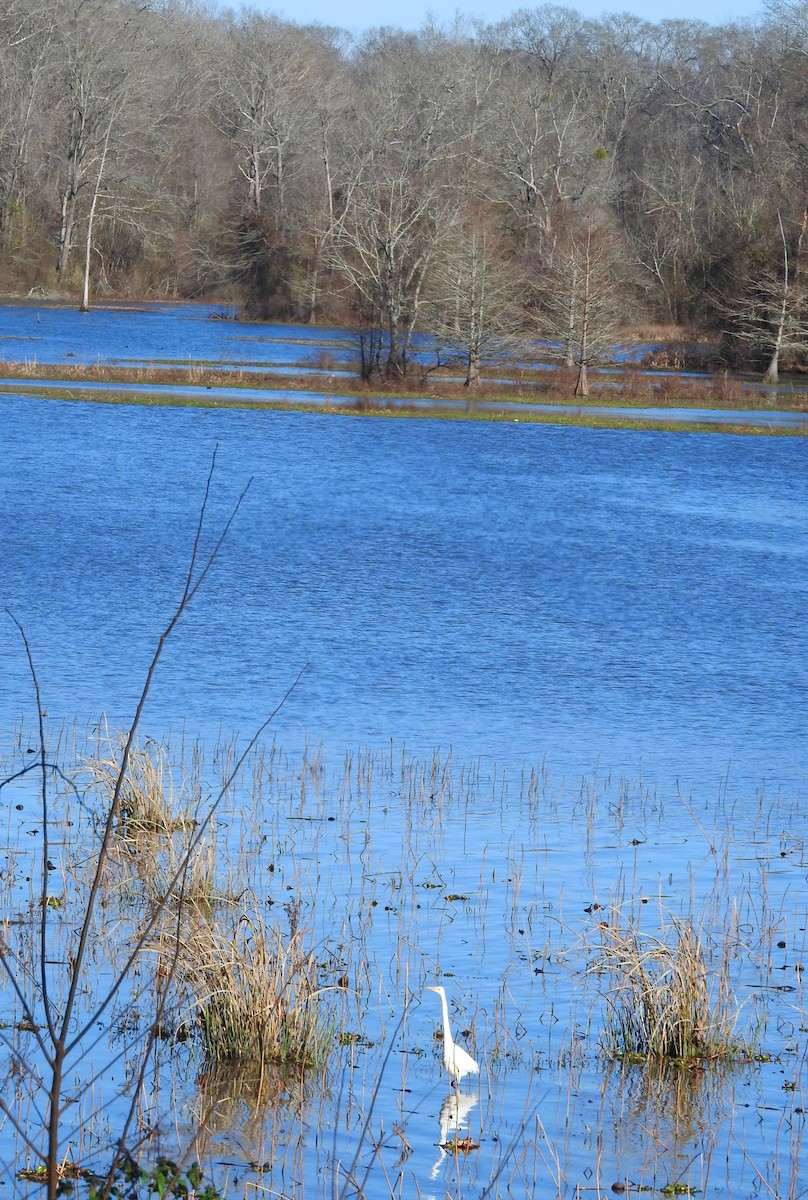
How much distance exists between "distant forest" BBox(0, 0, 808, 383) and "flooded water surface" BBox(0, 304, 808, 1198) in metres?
40.6

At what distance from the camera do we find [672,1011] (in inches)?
352

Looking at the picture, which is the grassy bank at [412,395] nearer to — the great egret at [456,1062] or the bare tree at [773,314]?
the bare tree at [773,314]

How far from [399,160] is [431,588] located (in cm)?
8025

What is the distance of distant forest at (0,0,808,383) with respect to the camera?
258ft

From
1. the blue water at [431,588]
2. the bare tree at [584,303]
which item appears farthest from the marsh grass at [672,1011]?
the bare tree at [584,303]

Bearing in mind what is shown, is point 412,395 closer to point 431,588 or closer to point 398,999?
point 431,588

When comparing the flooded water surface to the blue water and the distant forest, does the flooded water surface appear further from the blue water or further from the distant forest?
the distant forest

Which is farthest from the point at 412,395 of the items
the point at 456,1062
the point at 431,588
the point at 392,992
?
the point at 456,1062

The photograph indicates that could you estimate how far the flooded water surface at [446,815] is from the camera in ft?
26.7

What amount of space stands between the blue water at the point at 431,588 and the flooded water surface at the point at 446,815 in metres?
0.10

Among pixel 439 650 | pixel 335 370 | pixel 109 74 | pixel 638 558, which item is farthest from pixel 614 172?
pixel 439 650

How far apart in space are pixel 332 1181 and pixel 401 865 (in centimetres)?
522

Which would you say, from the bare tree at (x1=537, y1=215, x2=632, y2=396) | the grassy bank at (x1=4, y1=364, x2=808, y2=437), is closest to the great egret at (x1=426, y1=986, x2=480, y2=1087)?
the grassy bank at (x1=4, y1=364, x2=808, y2=437)

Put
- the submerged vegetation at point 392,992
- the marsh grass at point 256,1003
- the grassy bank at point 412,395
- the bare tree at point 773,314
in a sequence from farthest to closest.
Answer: the bare tree at point 773,314
the grassy bank at point 412,395
the marsh grass at point 256,1003
the submerged vegetation at point 392,992
